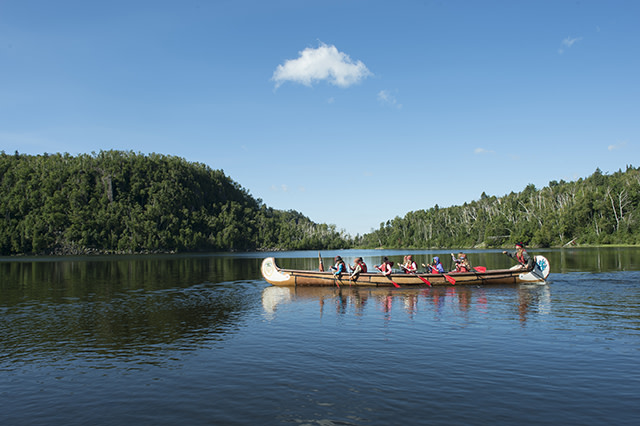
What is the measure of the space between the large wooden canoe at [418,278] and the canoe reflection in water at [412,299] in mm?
565

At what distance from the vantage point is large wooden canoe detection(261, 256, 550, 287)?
3412cm

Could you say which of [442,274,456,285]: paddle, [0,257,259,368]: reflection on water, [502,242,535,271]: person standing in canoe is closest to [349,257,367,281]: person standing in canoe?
[442,274,456,285]: paddle

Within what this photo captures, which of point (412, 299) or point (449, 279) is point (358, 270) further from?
point (449, 279)

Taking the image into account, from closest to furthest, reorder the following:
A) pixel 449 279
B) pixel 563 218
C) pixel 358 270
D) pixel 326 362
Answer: pixel 326 362 → pixel 358 270 → pixel 449 279 → pixel 563 218

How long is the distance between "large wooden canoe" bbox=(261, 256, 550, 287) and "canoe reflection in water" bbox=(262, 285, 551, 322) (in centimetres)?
57

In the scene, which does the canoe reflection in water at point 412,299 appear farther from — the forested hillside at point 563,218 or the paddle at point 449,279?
the forested hillside at point 563,218

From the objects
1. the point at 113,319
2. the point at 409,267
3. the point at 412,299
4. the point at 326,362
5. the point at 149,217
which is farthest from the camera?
the point at 149,217

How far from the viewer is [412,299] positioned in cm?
2856

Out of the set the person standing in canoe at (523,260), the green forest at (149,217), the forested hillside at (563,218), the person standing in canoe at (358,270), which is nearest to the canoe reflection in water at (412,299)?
the person standing in canoe at (358,270)

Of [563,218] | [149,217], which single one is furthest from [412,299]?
[149,217]

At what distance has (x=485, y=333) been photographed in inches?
717

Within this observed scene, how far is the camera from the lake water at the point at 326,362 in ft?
34.7

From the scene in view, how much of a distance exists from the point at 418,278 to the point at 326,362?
69.3ft

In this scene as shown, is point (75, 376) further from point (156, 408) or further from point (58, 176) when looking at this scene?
point (58, 176)
